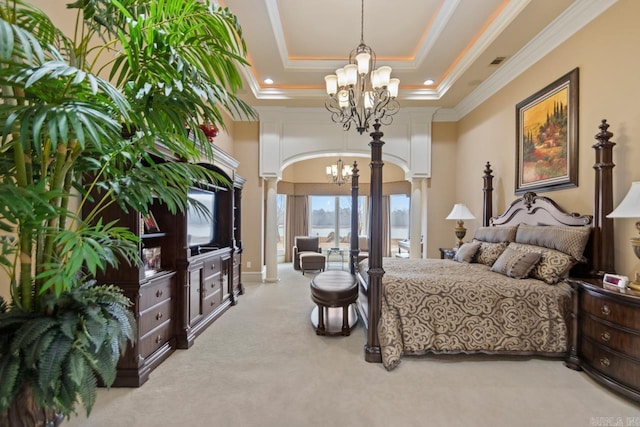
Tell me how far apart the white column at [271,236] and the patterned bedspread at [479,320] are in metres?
3.56

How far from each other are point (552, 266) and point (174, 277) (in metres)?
3.61

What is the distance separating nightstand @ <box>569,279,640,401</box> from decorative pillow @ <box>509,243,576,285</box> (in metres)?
0.22

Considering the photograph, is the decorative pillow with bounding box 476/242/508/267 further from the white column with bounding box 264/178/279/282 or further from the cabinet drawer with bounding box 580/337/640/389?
the white column with bounding box 264/178/279/282

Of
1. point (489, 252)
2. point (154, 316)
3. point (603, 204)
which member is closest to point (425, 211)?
point (489, 252)

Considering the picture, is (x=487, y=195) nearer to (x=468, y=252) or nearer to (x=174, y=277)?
(x=468, y=252)

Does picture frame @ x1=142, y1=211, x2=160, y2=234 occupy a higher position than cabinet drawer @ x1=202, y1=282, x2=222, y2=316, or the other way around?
picture frame @ x1=142, y1=211, x2=160, y2=234

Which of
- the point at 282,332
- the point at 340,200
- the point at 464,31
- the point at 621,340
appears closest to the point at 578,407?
the point at 621,340

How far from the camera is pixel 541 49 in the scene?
3.50 metres

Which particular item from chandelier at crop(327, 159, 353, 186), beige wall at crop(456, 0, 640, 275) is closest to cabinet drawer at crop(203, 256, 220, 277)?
beige wall at crop(456, 0, 640, 275)

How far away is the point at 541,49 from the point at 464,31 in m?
0.93

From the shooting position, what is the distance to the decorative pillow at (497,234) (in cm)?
363

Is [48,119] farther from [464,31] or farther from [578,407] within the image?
[464,31]

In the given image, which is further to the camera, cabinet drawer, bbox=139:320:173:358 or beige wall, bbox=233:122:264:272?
beige wall, bbox=233:122:264:272

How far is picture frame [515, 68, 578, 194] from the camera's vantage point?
3105 millimetres
